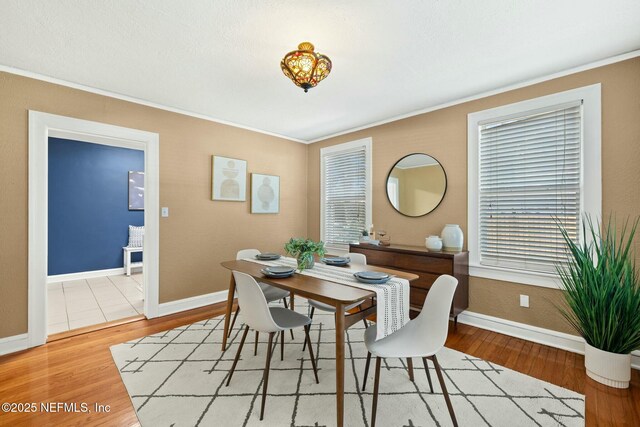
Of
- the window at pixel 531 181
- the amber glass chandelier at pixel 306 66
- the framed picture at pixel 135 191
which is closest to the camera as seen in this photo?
the amber glass chandelier at pixel 306 66

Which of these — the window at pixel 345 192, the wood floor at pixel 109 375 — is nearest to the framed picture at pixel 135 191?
the wood floor at pixel 109 375

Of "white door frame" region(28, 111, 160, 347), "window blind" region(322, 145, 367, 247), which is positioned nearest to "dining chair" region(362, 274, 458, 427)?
"window blind" region(322, 145, 367, 247)

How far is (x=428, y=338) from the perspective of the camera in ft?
5.61

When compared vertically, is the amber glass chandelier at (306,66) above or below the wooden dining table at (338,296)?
above

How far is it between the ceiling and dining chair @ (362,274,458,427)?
1767mm

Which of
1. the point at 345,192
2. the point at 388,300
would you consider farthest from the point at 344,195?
the point at 388,300

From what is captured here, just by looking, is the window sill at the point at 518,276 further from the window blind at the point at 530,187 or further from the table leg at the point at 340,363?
the table leg at the point at 340,363

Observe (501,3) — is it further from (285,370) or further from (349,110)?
(285,370)

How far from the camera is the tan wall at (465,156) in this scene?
7.66 ft

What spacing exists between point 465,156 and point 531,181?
697 mm

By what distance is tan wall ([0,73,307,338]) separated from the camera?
102 inches

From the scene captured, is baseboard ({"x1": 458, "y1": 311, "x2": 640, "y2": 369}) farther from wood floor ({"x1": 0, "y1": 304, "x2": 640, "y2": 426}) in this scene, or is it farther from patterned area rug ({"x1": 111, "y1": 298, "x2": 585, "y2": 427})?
patterned area rug ({"x1": 111, "y1": 298, "x2": 585, "y2": 427})

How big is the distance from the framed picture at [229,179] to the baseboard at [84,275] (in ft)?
10.4

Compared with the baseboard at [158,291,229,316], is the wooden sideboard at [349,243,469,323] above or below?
above
